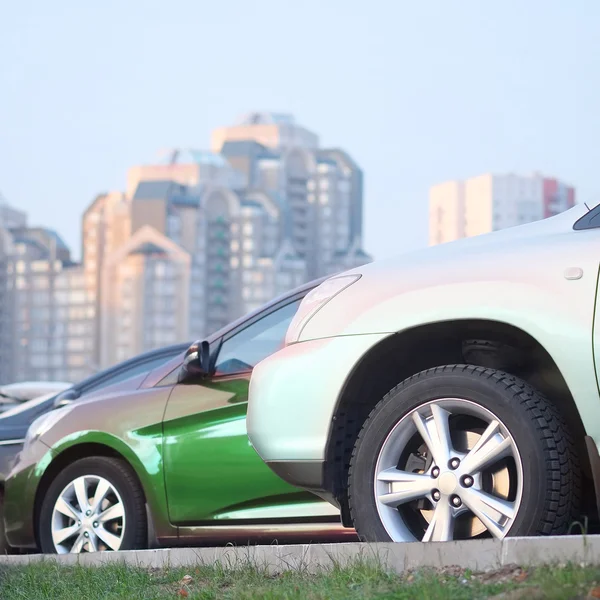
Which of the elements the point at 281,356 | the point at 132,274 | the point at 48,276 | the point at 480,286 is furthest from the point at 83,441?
the point at 48,276

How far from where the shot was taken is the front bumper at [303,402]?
15.2 ft

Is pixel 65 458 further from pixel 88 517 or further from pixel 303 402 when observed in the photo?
pixel 303 402

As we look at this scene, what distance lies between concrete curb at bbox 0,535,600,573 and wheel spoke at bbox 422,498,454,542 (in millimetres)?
225

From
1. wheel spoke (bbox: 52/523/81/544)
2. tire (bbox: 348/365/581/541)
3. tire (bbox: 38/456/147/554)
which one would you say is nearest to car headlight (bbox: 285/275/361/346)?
tire (bbox: 348/365/581/541)

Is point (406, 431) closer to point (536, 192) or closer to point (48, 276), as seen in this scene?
point (48, 276)

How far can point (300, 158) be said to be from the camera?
18962 cm

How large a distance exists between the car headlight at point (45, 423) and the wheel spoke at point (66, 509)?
0.42 meters

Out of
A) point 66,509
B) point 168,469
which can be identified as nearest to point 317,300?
point 168,469

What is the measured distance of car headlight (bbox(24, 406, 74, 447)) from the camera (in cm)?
691

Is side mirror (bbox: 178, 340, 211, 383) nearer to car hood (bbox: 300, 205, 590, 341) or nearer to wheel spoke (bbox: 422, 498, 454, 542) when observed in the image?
car hood (bbox: 300, 205, 590, 341)

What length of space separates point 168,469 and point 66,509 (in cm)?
73

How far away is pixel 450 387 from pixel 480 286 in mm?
368

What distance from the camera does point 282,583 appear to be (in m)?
4.27

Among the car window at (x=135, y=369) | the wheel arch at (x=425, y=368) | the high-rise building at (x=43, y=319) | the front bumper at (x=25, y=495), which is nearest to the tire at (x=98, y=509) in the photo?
the front bumper at (x=25, y=495)
